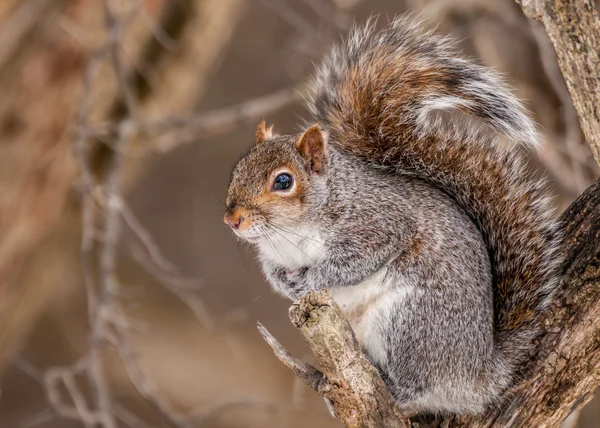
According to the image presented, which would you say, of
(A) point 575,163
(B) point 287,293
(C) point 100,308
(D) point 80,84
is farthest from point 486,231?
(D) point 80,84

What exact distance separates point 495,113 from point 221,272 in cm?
347

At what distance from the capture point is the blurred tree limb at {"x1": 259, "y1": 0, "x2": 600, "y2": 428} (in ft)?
5.43

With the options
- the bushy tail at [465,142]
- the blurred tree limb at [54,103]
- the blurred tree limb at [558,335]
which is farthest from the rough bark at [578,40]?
the blurred tree limb at [54,103]

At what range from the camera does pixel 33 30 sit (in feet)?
10.2

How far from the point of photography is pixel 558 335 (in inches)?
69.8

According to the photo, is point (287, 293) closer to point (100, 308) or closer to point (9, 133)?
point (100, 308)

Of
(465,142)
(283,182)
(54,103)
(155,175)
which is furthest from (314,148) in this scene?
(155,175)

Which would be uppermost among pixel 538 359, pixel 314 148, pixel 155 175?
pixel 155 175

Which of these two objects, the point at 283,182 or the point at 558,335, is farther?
the point at 283,182

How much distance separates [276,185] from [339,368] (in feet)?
1.66

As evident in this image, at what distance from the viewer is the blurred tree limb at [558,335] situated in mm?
1656

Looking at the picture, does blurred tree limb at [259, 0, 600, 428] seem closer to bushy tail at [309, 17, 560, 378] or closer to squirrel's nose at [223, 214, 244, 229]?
bushy tail at [309, 17, 560, 378]

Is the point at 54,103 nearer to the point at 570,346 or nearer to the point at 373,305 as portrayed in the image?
the point at 373,305

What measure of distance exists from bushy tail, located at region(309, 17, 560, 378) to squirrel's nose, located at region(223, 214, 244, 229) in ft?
1.30
